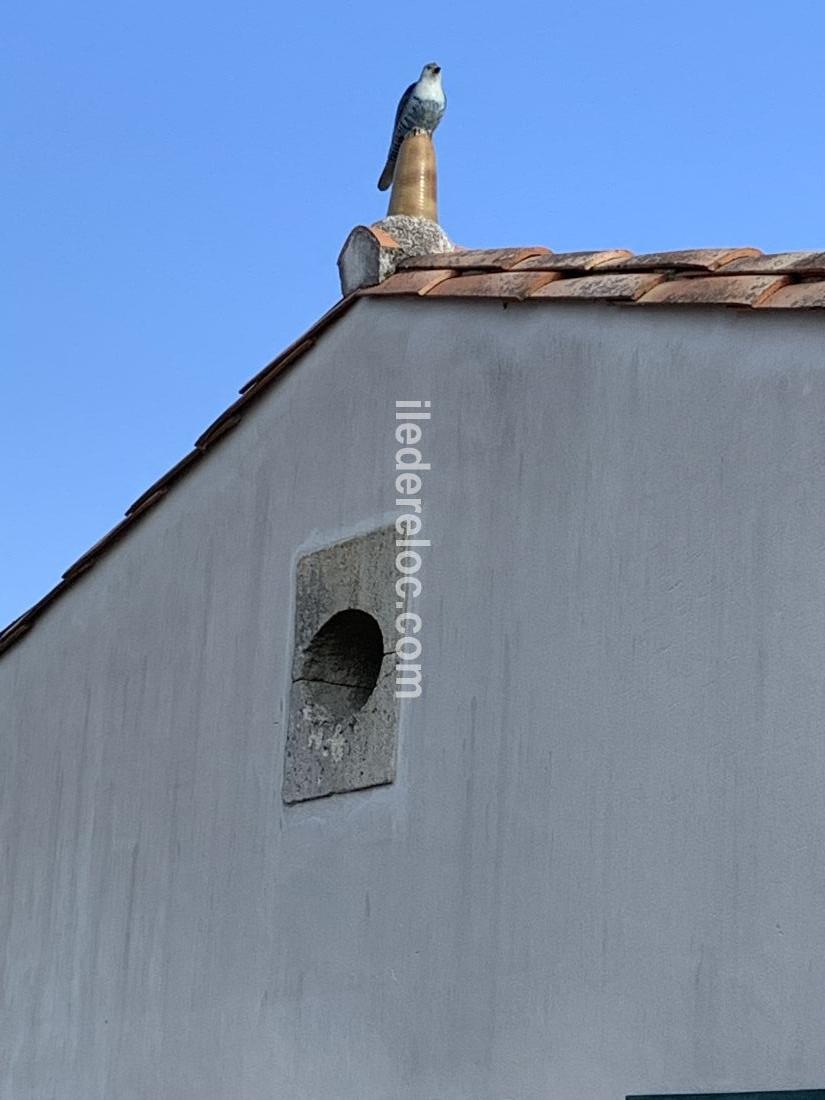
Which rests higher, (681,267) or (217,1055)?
(681,267)

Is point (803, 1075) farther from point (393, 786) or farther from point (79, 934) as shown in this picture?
point (79, 934)

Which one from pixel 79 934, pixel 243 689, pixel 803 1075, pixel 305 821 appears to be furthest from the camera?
pixel 79 934

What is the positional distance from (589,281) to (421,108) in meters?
1.91

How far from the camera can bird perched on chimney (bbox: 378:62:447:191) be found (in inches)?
293

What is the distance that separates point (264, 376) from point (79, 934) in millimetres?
2049

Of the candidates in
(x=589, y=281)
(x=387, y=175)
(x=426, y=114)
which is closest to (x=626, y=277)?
(x=589, y=281)

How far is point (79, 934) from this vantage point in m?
7.52

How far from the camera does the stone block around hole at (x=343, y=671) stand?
6277mm

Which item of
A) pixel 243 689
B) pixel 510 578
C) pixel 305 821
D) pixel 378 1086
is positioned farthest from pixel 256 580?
pixel 378 1086

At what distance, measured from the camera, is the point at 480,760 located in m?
5.85

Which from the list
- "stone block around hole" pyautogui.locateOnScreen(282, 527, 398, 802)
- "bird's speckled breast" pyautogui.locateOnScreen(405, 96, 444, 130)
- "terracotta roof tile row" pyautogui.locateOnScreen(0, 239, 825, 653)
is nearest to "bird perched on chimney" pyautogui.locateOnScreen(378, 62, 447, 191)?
"bird's speckled breast" pyautogui.locateOnScreen(405, 96, 444, 130)

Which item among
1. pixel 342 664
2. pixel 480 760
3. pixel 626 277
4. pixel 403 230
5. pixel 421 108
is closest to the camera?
pixel 626 277

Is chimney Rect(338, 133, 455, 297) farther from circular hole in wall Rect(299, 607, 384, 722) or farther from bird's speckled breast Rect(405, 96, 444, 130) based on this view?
circular hole in wall Rect(299, 607, 384, 722)

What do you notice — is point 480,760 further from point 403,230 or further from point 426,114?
point 426,114
